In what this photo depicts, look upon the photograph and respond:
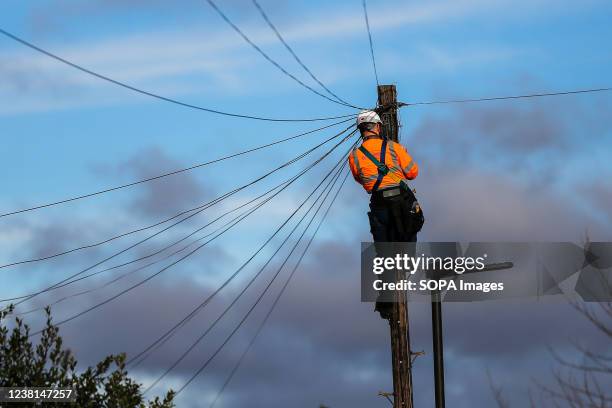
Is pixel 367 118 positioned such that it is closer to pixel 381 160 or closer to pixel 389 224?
pixel 381 160

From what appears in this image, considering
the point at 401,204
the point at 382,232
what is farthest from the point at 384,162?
the point at 382,232

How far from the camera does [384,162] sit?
1752 cm

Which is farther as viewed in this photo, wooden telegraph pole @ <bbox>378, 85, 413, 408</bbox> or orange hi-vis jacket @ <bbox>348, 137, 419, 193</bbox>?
wooden telegraph pole @ <bbox>378, 85, 413, 408</bbox>

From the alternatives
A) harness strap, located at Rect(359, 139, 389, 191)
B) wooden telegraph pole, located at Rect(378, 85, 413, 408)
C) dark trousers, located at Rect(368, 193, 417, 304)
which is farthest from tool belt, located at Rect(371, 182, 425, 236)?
wooden telegraph pole, located at Rect(378, 85, 413, 408)

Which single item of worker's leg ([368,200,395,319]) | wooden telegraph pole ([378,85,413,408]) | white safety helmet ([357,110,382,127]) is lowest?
wooden telegraph pole ([378,85,413,408])

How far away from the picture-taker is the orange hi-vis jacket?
17.5 m

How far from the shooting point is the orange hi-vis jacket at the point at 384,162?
17.5 metres

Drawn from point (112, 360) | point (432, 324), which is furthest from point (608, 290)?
point (112, 360)

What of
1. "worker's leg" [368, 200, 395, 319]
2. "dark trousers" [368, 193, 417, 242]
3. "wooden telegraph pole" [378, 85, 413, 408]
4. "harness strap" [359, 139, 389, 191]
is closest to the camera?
"harness strap" [359, 139, 389, 191]

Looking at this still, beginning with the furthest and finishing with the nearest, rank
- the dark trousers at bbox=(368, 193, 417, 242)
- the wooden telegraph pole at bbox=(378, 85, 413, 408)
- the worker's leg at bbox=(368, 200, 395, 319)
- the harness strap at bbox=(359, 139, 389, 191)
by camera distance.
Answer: the wooden telegraph pole at bbox=(378, 85, 413, 408) < the worker's leg at bbox=(368, 200, 395, 319) < the dark trousers at bbox=(368, 193, 417, 242) < the harness strap at bbox=(359, 139, 389, 191)

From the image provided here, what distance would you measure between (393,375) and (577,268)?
331 centimetres

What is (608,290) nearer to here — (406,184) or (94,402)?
(406,184)

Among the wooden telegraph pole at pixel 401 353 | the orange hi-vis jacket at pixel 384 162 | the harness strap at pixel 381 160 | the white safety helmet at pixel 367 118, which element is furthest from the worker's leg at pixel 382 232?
the white safety helmet at pixel 367 118

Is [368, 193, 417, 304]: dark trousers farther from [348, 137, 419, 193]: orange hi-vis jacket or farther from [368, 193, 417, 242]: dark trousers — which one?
[348, 137, 419, 193]: orange hi-vis jacket
